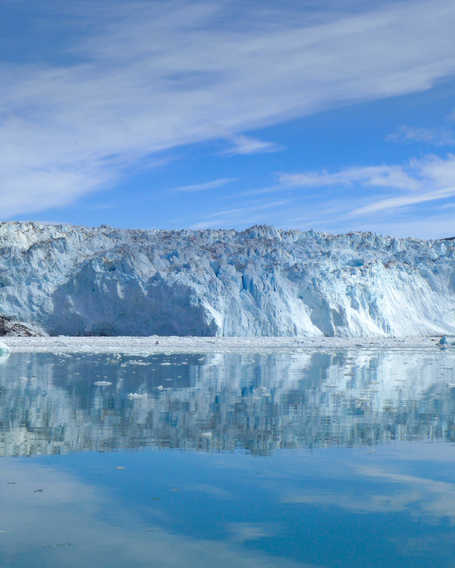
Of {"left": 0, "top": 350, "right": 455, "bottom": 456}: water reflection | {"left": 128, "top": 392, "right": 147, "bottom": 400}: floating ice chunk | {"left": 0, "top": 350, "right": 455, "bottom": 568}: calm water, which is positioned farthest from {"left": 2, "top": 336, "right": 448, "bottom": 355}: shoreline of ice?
{"left": 0, "top": 350, "right": 455, "bottom": 568}: calm water

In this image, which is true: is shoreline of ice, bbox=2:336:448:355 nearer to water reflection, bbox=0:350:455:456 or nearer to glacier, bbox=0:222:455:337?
glacier, bbox=0:222:455:337

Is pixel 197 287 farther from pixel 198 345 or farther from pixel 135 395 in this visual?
pixel 135 395

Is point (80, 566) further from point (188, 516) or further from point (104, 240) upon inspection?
point (104, 240)

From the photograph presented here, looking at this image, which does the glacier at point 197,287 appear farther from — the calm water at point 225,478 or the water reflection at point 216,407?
the calm water at point 225,478

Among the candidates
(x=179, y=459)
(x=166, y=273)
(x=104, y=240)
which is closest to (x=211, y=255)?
(x=166, y=273)

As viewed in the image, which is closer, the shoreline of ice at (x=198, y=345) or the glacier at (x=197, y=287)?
the shoreline of ice at (x=198, y=345)

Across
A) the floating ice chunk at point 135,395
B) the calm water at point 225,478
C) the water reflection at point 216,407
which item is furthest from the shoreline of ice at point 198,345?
the calm water at point 225,478
